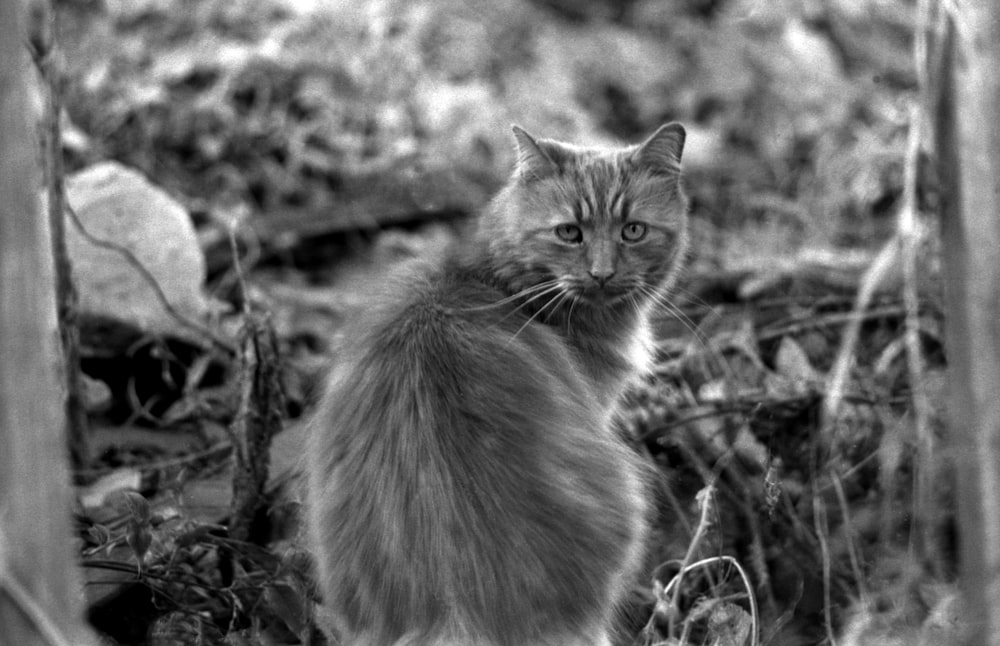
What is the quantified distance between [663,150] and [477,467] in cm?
151

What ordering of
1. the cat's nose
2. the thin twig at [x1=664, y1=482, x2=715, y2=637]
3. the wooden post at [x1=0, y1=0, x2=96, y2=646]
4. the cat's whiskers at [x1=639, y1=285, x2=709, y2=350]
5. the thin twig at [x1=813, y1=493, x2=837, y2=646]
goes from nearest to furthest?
the wooden post at [x1=0, y1=0, x2=96, y2=646], the thin twig at [x1=664, y1=482, x2=715, y2=637], the thin twig at [x1=813, y1=493, x2=837, y2=646], the cat's nose, the cat's whiskers at [x1=639, y1=285, x2=709, y2=350]

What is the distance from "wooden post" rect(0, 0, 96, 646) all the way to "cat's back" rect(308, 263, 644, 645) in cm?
107

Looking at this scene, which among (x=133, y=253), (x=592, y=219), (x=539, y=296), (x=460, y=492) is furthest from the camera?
(x=133, y=253)

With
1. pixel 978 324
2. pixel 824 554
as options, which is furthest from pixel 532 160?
pixel 978 324

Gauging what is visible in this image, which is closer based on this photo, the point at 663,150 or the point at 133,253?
the point at 663,150

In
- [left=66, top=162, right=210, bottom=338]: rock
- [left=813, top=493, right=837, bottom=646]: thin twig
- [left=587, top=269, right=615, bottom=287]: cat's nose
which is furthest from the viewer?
[left=66, top=162, right=210, bottom=338]: rock

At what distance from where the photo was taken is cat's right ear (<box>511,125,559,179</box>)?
3648 millimetres

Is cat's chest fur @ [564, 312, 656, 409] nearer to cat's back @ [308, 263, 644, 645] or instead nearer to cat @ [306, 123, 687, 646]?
cat @ [306, 123, 687, 646]

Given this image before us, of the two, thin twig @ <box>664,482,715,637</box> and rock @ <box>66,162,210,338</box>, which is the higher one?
rock @ <box>66,162,210,338</box>

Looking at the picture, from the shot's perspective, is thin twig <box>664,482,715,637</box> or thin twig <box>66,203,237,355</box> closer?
thin twig <box>664,482,715,637</box>

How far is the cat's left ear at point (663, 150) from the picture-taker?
371 centimetres

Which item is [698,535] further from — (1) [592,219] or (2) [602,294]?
(1) [592,219]

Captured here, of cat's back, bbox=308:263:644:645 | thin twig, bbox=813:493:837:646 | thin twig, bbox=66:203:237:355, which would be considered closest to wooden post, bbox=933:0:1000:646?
cat's back, bbox=308:263:644:645

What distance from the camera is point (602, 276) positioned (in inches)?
136
